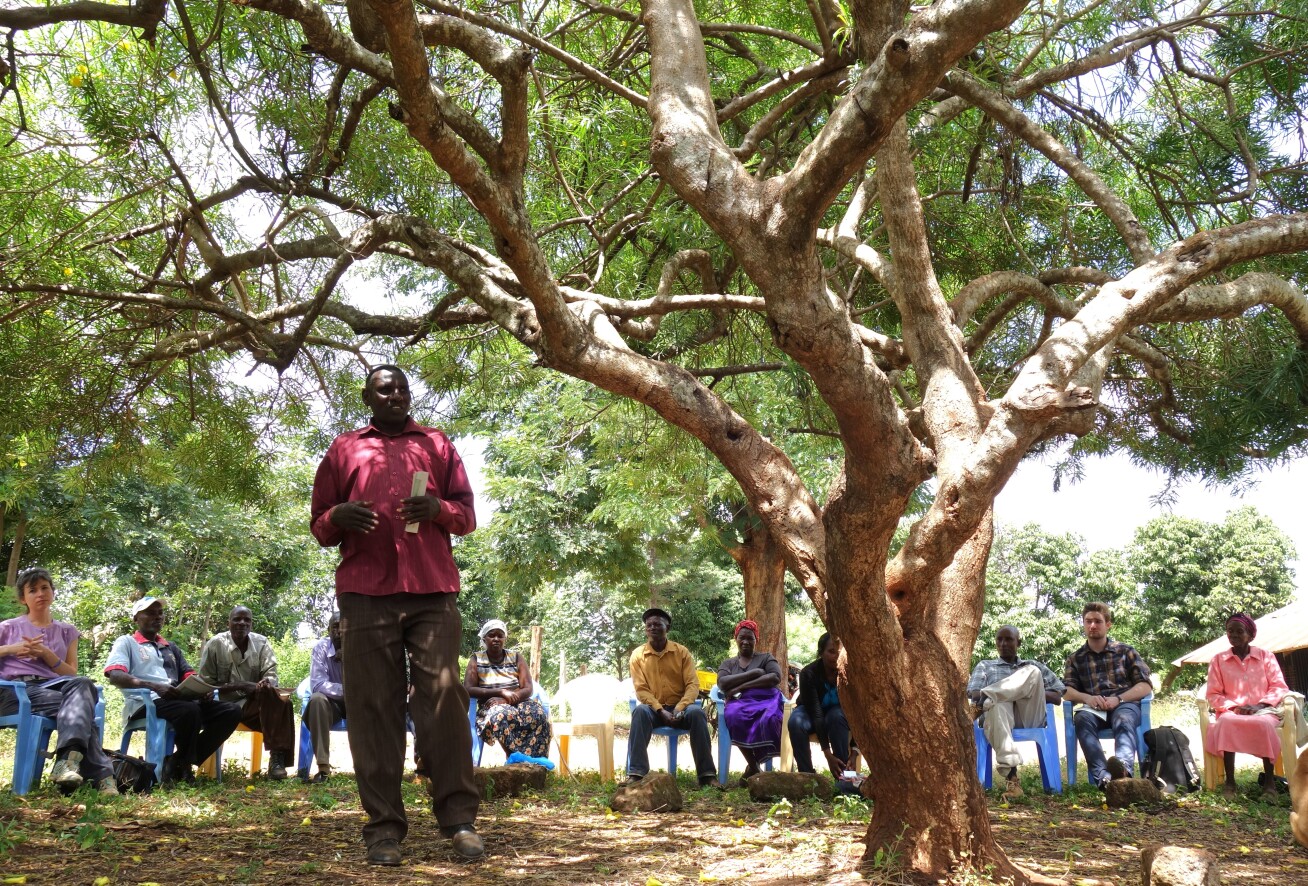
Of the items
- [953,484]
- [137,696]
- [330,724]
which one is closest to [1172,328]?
[953,484]

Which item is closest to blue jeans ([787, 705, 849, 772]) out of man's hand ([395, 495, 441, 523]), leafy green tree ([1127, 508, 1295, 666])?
man's hand ([395, 495, 441, 523])

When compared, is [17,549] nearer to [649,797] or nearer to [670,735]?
[670,735]

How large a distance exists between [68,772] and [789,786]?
4221 millimetres

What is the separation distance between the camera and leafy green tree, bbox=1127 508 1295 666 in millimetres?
28234

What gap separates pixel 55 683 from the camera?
656 centimetres

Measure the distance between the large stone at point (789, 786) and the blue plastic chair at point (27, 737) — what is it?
4.13 metres

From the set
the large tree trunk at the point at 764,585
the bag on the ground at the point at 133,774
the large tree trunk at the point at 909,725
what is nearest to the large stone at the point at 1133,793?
the large tree trunk at the point at 909,725

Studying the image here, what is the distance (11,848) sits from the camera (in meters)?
4.14

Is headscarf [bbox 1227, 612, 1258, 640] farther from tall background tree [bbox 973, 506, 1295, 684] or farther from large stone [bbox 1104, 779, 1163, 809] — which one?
tall background tree [bbox 973, 506, 1295, 684]

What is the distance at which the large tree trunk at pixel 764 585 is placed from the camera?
1467 centimetres

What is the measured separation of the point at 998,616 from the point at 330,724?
89.2 feet

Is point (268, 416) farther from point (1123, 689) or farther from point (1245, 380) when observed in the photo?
point (1123, 689)

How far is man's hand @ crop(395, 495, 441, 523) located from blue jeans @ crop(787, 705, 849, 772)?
4.24 meters

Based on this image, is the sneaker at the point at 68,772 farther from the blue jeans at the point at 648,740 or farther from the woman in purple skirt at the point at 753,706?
the woman in purple skirt at the point at 753,706
